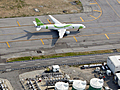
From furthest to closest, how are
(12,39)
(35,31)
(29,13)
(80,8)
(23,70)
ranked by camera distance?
(80,8) < (29,13) < (35,31) < (12,39) < (23,70)

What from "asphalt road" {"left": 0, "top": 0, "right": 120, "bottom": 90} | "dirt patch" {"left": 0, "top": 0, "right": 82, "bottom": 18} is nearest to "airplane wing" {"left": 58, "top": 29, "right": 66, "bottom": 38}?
"asphalt road" {"left": 0, "top": 0, "right": 120, "bottom": 90}

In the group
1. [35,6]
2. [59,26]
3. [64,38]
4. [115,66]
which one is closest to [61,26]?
[59,26]

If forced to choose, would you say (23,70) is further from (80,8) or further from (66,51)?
(80,8)

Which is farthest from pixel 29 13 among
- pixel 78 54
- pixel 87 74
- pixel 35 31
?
pixel 87 74

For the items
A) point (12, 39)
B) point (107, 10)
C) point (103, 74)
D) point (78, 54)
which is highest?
point (107, 10)

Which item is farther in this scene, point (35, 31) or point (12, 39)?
point (35, 31)

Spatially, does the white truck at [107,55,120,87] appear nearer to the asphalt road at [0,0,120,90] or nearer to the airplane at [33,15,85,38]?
the asphalt road at [0,0,120,90]
